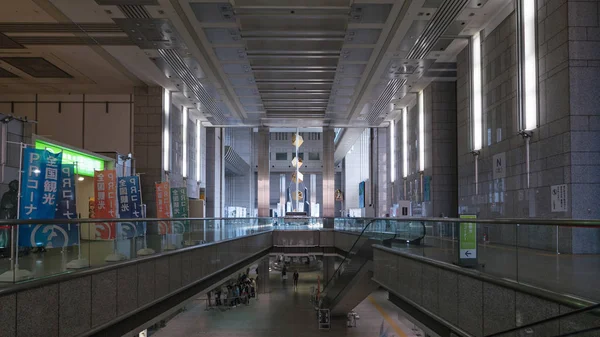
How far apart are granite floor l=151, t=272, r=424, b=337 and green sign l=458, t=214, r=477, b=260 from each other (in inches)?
391

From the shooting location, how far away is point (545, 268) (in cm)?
473

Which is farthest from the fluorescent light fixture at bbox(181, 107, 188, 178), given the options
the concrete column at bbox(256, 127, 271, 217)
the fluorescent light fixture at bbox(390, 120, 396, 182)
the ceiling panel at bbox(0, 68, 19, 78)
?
the fluorescent light fixture at bbox(390, 120, 396, 182)

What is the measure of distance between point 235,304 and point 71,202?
1494cm

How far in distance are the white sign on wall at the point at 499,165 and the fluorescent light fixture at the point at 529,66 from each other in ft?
5.91

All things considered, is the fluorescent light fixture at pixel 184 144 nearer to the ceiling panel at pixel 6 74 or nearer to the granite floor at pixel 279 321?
the granite floor at pixel 279 321

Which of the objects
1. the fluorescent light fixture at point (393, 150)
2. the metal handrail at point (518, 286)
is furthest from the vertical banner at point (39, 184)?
the fluorescent light fixture at point (393, 150)

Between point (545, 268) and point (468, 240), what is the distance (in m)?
1.42

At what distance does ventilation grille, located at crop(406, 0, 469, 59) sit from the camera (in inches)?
530

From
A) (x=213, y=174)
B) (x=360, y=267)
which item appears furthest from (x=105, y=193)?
(x=213, y=174)

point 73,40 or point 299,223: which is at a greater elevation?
point 73,40

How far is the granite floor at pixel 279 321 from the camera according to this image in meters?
18.2

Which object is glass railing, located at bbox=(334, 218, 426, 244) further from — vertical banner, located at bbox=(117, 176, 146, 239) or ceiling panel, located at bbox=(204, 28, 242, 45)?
vertical banner, located at bbox=(117, 176, 146, 239)

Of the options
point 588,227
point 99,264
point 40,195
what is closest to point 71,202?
point 40,195

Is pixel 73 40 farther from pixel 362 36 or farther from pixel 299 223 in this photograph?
pixel 299 223
